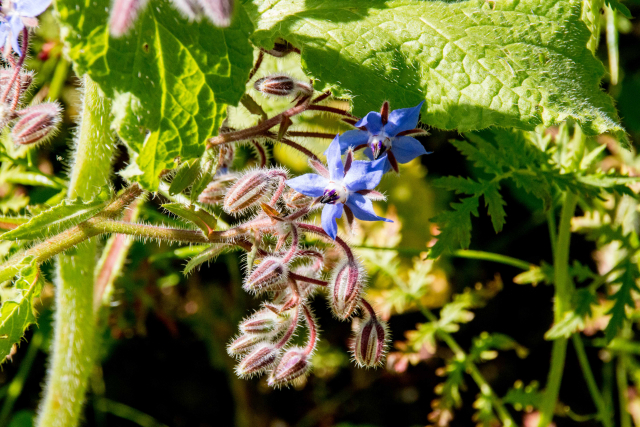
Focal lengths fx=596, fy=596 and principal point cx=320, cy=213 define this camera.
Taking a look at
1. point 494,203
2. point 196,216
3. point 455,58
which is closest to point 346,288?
point 196,216

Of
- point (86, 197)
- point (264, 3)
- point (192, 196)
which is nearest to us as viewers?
point (192, 196)

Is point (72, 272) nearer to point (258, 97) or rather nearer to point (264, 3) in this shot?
point (258, 97)

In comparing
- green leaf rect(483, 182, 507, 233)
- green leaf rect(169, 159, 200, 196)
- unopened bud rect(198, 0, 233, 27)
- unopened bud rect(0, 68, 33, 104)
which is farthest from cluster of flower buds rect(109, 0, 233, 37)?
green leaf rect(483, 182, 507, 233)

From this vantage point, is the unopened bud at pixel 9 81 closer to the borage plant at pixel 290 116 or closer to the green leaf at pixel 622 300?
the borage plant at pixel 290 116

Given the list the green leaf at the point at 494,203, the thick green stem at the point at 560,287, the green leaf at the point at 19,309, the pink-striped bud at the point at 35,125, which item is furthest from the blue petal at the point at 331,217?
the thick green stem at the point at 560,287

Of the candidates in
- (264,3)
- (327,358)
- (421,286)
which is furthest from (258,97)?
(327,358)

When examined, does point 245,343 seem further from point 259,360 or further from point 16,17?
point 16,17

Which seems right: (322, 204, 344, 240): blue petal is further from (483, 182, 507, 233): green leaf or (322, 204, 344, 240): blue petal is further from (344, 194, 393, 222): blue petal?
(483, 182, 507, 233): green leaf
